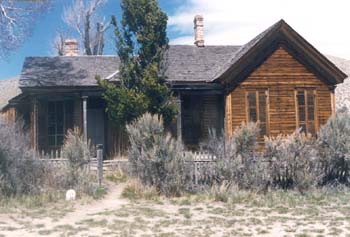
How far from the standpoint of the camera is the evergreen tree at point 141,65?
1488 centimetres

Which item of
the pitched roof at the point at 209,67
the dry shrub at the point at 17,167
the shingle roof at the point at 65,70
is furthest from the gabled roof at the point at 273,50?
the dry shrub at the point at 17,167

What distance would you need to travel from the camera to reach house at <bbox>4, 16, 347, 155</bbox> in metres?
17.3

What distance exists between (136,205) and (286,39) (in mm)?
10987

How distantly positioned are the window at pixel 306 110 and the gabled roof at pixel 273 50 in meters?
1.03

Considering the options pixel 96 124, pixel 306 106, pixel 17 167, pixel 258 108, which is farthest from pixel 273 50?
pixel 17 167

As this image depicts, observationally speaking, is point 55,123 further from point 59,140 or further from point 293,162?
point 293,162

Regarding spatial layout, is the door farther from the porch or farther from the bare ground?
the bare ground

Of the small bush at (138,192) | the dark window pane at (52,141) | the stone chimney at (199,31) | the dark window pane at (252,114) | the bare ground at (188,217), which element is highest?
the stone chimney at (199,31)

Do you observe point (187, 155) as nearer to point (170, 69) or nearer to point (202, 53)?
point (170, 69)

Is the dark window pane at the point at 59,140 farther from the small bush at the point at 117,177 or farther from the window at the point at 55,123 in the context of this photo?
the small bush at the point at 117,177

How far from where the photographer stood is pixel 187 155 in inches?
472

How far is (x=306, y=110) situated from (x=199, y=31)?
7307 mm

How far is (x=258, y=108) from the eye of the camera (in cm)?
1748

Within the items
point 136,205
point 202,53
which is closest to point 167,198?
point 136,205
